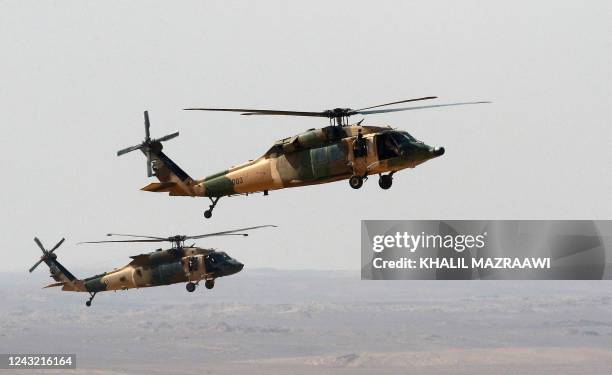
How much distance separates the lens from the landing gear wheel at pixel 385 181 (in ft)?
222

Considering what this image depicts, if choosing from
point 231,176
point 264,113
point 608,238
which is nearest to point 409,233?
point 608,238

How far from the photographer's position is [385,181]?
67.7 meters

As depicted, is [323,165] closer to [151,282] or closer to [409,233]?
[151,282]

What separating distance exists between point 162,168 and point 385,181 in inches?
Answer: 879

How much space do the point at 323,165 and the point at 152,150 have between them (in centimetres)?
2193

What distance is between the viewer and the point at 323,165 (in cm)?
6812

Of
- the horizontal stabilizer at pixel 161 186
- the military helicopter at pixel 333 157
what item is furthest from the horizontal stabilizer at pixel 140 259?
the military helicopter at pixel 333 157

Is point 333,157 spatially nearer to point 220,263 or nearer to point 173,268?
point 220,263

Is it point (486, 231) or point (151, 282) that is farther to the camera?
point (486, 231)

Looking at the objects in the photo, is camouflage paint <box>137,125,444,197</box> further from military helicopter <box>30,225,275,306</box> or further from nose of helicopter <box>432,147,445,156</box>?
military helicopter <box>30,225,275,306</box>

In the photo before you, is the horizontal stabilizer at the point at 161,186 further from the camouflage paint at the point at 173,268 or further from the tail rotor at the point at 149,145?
the camouflage paint at the point at 173,268

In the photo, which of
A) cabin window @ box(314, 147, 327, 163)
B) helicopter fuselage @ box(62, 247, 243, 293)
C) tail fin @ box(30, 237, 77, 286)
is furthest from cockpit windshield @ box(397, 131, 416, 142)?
tail fin @ box(30, 237, 77, 286)

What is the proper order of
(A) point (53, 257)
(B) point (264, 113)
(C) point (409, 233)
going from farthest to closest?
(C) point (409, 233)
(A) point (53, 257)
(B) point (264, 113)

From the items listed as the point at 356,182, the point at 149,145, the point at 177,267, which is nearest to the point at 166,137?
the point at 149,145
